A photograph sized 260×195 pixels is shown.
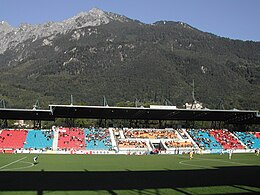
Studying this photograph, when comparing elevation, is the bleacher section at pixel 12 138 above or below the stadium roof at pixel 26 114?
below

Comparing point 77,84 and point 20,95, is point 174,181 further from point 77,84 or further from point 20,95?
point 77,84

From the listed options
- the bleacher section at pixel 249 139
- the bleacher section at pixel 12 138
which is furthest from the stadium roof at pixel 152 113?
the bleacher section at pixel 12 138

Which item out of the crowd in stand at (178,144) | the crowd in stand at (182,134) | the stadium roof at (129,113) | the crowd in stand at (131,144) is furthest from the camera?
the crowd in stand at (182,134)

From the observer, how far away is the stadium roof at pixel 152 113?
69.6 meters

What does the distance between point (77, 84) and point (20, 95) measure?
101 ft

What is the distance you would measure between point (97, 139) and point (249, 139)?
108ft

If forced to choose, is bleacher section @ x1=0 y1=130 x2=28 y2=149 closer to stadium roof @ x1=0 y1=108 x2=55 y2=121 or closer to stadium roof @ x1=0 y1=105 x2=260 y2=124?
stadium roof @ x1=0 y1=108 x2=55 y2=121

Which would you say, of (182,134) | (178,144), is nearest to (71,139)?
(178,144)

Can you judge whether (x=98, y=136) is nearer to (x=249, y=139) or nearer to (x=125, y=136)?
(x=125, y=136)

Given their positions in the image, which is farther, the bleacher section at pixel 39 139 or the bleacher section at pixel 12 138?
the bleacher section at pixel 39 139

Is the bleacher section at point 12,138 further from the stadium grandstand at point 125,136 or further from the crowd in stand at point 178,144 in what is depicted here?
the crowd in stand at point 178,144

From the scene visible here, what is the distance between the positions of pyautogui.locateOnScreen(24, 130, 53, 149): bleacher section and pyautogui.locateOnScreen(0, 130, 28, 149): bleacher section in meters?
0.95

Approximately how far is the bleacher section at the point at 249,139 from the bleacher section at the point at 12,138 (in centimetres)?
4470

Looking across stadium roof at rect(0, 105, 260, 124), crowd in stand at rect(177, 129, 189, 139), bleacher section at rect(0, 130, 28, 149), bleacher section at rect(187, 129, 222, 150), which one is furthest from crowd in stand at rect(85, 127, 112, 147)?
bleacher section at rect(187, 129, 222, 150)
